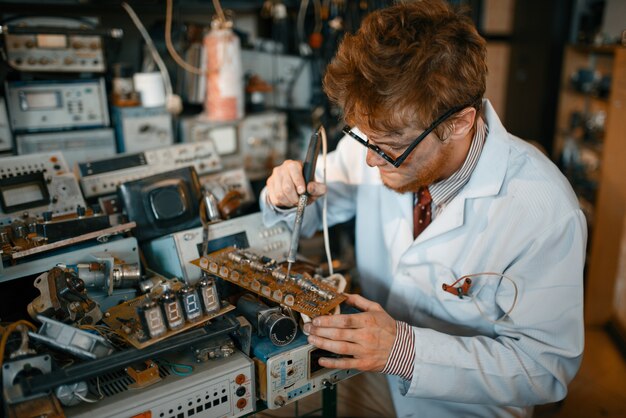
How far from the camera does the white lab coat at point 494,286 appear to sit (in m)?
1.20

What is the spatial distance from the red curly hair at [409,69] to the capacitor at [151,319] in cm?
59

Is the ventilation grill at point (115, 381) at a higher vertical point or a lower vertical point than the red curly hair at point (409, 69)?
lower

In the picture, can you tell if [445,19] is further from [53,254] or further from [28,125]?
[28,125]

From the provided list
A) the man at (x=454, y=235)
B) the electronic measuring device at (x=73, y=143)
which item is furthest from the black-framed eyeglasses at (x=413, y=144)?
the electronic measuring device at (x=73, y=143)

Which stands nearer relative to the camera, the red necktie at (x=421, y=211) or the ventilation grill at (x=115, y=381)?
the ventilation grill at (x=115, y=381)

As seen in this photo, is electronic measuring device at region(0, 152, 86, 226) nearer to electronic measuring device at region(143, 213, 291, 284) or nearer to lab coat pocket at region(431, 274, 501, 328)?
electronic measuring device at region(143, 213, 291, 284)

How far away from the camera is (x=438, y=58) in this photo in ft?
3.80

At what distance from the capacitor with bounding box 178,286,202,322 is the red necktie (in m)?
0.67

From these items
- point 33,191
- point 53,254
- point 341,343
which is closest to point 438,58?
point 341,343

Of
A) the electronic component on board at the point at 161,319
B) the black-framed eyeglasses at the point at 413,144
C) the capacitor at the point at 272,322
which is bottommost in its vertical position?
the capacitor at the point at 272,322

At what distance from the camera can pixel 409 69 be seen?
1.14 m

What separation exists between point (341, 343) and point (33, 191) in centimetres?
95

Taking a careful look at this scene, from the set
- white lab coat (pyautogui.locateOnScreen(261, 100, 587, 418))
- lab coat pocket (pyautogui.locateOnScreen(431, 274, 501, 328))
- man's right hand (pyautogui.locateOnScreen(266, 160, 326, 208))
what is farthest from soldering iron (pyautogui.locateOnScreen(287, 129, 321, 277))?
lab coat pocket (pyautogui.locateOnScreen(431, 274, 501, 328))

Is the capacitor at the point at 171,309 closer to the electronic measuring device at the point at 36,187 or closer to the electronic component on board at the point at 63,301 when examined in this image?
Result: the electronic component on board at the point at 63,301
